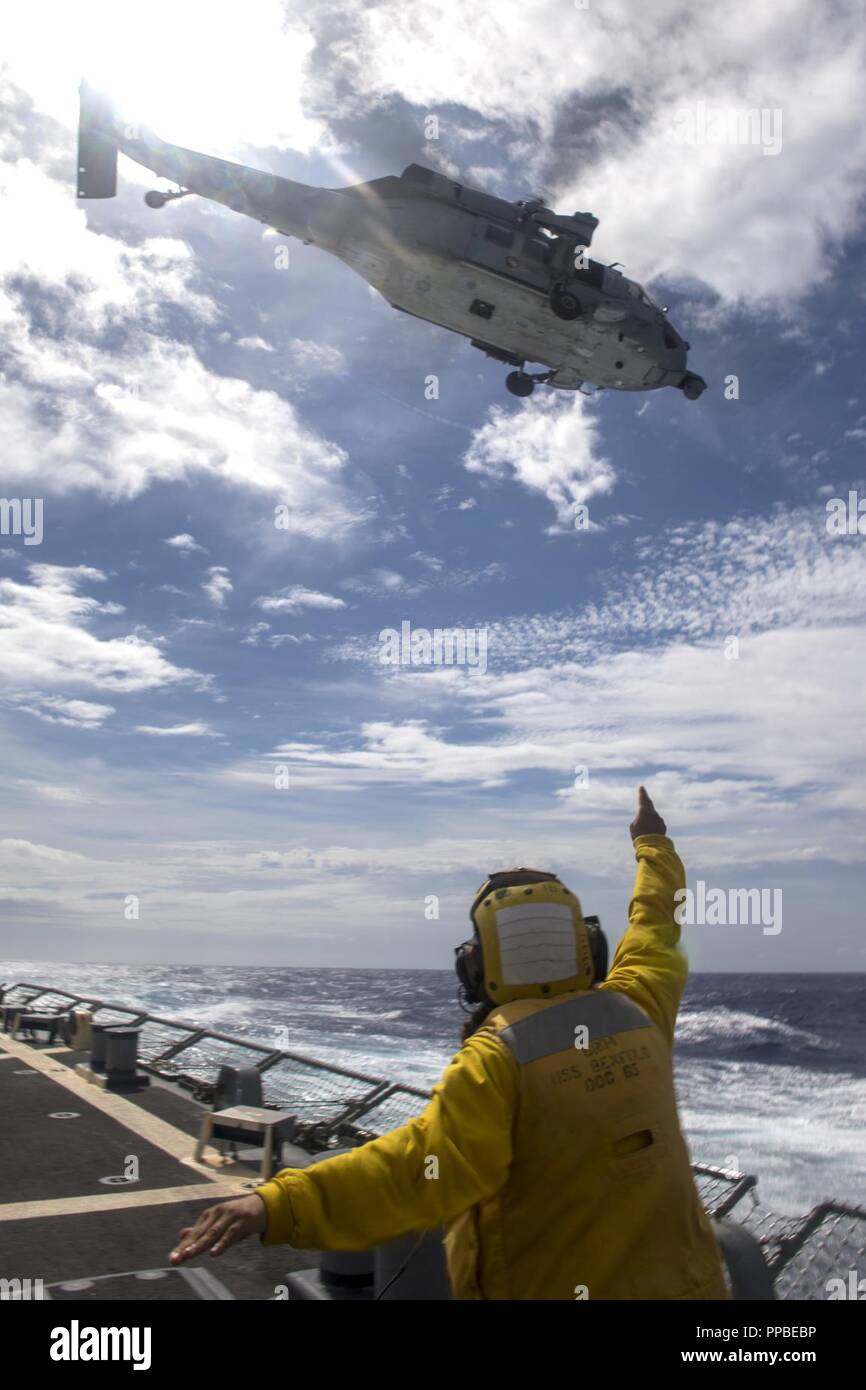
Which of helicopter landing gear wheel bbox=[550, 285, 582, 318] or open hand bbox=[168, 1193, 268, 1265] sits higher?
helicopter landing gear wheel bbox=[550, 285, 582, 318]

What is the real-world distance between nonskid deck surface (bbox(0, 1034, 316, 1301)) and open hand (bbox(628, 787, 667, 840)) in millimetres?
4647

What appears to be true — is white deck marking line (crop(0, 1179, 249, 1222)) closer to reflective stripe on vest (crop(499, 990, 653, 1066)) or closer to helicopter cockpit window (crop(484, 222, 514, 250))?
reflective stripe on vest (crop(499, 990, 653, 1066))

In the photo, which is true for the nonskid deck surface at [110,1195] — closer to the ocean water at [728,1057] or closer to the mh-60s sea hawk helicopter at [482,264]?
the ocean water at [728,1057]

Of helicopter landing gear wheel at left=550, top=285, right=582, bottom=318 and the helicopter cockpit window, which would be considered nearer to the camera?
helicopter landing gear wheel at left=550, top=285, right=582, bottom=318

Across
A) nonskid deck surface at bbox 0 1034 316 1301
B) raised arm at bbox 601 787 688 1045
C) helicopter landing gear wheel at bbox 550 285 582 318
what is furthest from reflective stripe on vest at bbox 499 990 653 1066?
helicopter landing gear wheel at bbox 550 285 582 318

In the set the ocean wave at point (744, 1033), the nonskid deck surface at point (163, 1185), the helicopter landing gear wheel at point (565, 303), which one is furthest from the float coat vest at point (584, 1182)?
the ocean wave at point (744, 1033)

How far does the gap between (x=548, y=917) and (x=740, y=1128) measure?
89.6 feet

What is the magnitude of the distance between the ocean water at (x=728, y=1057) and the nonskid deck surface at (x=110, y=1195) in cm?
277

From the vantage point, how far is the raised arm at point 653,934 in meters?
2.78

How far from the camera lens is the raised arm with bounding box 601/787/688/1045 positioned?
2779 millimetres

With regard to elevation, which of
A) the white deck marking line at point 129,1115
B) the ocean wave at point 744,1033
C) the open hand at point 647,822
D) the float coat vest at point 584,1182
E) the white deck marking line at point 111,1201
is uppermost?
the open hand at point 647,822

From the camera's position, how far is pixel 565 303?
786 inches

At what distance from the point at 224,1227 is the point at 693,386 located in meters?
23.7
